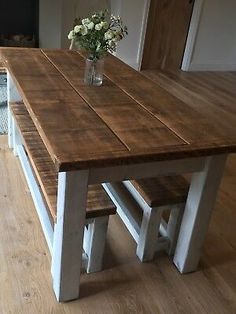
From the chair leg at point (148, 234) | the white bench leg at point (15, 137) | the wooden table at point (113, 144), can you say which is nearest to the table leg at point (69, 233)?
the wooden table at point (113, 144)

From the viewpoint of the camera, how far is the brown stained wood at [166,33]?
475cm

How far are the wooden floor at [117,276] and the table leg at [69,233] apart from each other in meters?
0.08

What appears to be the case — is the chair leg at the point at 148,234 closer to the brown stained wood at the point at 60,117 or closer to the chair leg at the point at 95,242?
the chair leg at the point at 95,242

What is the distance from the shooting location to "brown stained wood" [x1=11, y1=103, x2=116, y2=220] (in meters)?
1.48

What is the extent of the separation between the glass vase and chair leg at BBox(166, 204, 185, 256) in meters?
0.76

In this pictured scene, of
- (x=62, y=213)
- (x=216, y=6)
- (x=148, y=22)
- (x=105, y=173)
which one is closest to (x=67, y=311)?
(x=62, y=213)

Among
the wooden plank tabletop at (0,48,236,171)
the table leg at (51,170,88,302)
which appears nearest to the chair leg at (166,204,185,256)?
the wooden plank tabletop at (0,48,236,171)

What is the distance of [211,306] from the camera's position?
5.23ft

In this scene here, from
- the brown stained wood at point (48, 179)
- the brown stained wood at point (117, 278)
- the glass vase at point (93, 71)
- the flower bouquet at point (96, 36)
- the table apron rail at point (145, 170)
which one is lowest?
the brown stained wood at point (117, 278)

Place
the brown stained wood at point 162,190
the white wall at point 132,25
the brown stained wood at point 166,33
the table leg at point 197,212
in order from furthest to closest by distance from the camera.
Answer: the brown stained wood at point 166,33
the white wall at point 132,25
the brown stained wood at point 162,190
the table leg at point 197,212

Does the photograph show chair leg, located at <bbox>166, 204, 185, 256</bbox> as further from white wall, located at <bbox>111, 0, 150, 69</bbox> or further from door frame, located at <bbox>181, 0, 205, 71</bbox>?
door frame, located at <bbox>181, 0, 205, 71</bbox>

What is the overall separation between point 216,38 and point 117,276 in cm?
448

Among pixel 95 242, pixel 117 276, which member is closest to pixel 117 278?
pixel 117 276

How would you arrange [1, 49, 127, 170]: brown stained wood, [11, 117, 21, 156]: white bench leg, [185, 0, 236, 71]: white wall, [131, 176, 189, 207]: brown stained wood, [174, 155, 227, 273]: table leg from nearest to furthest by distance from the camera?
[1, 49, 127, 170]: brown stained wood, [174, 155, 227, 273]: table leg, [131, 176, 189, 207]: brown stained wood, [11, 117, 21, 156]: white bench leg, [185, 0, 236, 71]: white wall
